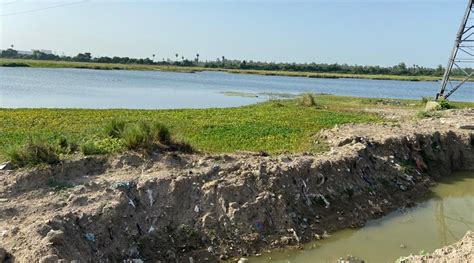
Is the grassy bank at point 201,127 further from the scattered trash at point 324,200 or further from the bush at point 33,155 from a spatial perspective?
the scattered trash at point 324,200

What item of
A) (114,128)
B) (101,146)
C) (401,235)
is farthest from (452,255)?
(114,128)

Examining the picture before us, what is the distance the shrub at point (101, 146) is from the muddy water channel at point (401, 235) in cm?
438

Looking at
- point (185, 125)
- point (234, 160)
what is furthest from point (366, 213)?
point (185, 125)

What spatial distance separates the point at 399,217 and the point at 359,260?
318 cm

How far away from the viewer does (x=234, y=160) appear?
11227 millimetres

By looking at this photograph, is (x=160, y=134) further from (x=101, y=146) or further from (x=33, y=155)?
(x=33, y=155)

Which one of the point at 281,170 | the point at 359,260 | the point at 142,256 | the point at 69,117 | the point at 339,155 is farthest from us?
the point at 69,117

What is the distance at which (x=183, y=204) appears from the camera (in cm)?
932

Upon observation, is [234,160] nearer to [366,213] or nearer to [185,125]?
[366,213]

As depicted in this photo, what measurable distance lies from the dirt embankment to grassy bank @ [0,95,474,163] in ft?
4.84

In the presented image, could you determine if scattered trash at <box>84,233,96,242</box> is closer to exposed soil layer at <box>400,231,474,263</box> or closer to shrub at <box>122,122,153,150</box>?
shrub at <box>122,122,153,150</box>

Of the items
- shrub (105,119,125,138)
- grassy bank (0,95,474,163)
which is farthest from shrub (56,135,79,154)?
shrub (105,119,125,138)

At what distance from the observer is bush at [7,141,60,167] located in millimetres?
9719

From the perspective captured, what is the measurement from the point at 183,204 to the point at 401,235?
193 inches
